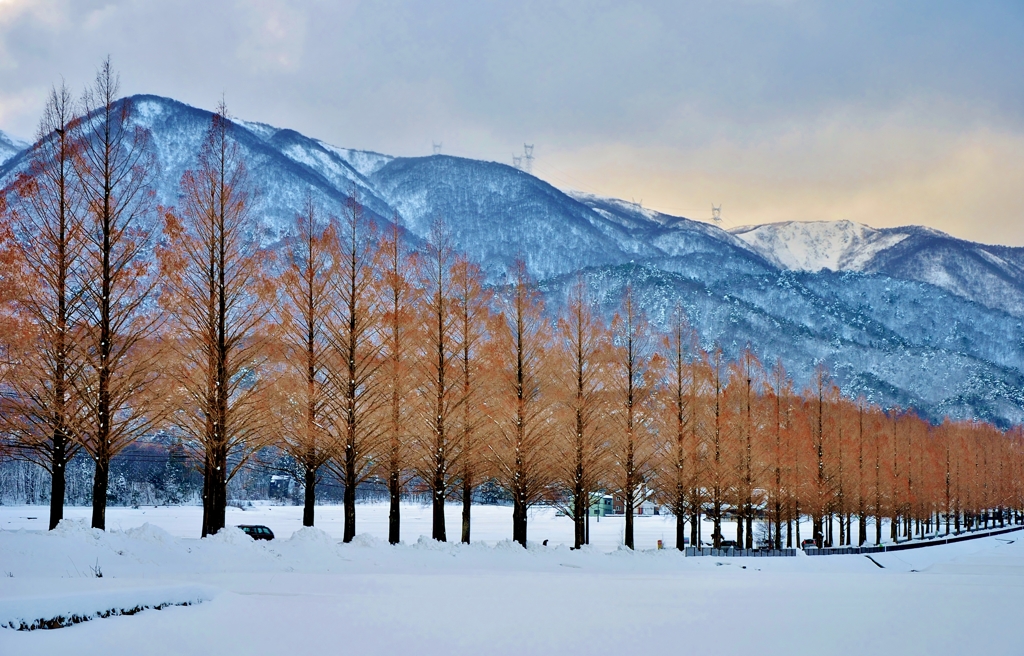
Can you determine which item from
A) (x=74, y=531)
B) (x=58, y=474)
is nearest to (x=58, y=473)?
(x=58, y=474)

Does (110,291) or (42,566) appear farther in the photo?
(110,291)

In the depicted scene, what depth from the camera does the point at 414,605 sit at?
15102mm

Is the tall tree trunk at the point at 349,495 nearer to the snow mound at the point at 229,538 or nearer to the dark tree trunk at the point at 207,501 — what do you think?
the dark tree trunk at the point at 207,501

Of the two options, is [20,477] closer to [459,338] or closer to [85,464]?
[85,464]

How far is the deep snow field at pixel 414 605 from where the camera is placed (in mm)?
11695

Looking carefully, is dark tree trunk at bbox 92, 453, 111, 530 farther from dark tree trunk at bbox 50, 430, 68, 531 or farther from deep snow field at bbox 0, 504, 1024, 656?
deep snow field at bbox 0, 504, 1024, 656

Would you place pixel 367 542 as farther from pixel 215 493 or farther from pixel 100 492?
pixel 100 492

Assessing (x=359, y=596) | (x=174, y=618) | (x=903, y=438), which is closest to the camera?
(x=174, y=618)

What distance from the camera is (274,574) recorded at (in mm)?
19953

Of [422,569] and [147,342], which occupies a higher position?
[147,342]

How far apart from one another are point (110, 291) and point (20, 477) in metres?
105

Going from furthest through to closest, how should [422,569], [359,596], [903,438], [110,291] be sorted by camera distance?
1. [903,438]
2. [422,569]
3. [110,291]
4. [359,596]

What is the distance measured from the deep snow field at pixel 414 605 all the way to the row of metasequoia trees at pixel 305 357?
3911 mm

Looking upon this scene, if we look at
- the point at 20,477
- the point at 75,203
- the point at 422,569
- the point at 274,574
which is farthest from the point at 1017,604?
the point at 20,477
